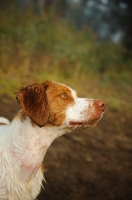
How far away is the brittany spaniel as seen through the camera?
251cm

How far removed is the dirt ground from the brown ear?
185 cm

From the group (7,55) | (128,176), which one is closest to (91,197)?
(128,176)

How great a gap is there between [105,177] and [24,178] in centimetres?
246

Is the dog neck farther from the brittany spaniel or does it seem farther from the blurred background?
the blurred background

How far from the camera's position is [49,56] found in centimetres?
1058

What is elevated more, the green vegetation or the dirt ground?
the green vegetation

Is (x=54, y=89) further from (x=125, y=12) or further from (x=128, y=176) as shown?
(x=125, y=12)

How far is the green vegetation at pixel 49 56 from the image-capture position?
8898mm

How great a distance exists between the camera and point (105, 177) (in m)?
4.70

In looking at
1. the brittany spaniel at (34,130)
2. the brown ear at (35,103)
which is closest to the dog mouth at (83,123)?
the brittany spaniel at (34,130)

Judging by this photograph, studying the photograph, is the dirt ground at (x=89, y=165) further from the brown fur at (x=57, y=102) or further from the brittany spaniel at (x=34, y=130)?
the brown fur at (x=57, y=102)

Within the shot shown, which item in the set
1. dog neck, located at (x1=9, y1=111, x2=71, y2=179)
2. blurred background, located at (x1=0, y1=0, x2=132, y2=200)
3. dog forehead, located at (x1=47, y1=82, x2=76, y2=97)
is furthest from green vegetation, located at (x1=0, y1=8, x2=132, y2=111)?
dog neck, located at (x1=9, y1=111, x2=71, y2=179)

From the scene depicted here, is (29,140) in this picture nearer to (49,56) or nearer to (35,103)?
(35,103)

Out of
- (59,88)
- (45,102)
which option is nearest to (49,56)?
(59,88)
